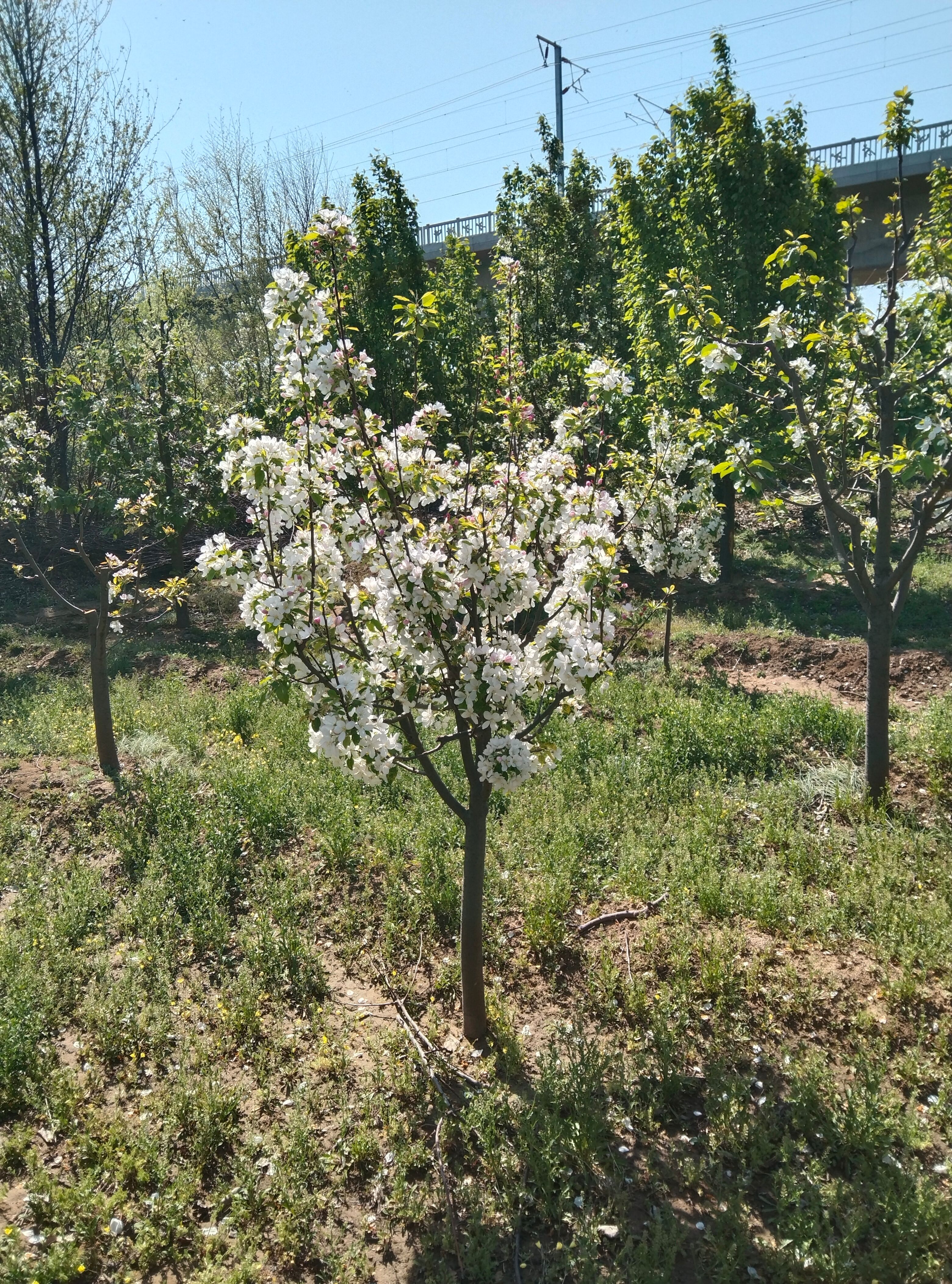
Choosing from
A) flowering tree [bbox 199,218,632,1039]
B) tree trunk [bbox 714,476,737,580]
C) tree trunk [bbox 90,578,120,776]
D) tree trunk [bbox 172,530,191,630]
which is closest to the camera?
flowering tree [bbox 199,218,632,1039]

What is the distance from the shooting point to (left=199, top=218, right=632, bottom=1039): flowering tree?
362 cm

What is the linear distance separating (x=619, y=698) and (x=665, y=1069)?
504 cm

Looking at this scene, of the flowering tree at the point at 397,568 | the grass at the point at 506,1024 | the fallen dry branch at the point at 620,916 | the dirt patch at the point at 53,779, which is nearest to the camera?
the grass at the point at 506,1024

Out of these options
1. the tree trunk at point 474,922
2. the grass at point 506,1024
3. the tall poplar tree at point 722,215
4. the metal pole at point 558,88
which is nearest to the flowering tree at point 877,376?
the grass at point 506,1024

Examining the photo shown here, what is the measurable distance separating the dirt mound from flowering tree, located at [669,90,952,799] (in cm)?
254

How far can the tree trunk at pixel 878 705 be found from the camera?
240 inches

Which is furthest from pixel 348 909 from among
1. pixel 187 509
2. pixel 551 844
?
pixel 187 509

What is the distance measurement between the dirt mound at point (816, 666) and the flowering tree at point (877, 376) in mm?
2537

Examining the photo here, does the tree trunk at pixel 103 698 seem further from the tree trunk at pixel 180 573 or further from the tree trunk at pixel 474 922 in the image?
the tree trunk at pixel 180 573

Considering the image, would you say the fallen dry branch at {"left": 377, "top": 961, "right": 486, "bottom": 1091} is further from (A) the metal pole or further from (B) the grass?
(A) the metal pole

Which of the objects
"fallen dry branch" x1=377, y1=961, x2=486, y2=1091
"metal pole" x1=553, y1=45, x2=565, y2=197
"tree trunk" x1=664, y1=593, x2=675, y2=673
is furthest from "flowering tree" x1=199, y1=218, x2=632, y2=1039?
"metal pole" x1=553, y1=45, x2=565, y2=197

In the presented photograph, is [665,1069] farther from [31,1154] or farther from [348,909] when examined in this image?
[31,1154]

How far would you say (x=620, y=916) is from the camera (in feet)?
17.1

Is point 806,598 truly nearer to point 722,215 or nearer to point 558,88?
point 722,215
